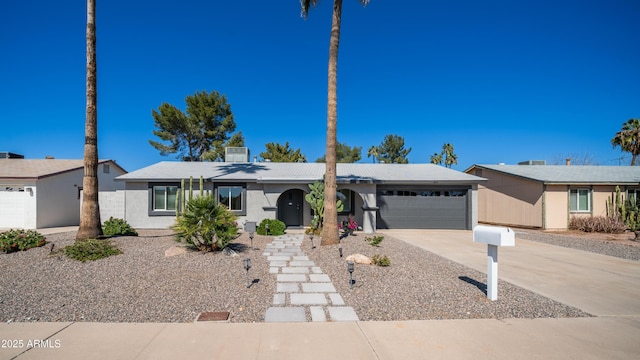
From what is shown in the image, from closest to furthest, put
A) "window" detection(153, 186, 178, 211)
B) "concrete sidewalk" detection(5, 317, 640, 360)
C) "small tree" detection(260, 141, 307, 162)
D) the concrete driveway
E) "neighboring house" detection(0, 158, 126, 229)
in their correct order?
"concrete sidewalk" detection(5, 317, 640, 360) → the concrete driveway → "neighboring house" detection(0, 158, 126, 229) → "window" detection(153, 186, 178, 211) → "small tree" detection(260, 141, 307, 162)

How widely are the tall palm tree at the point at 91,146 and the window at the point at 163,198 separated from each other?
16.8ft

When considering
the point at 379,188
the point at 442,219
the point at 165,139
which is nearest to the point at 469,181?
the point at 442,219

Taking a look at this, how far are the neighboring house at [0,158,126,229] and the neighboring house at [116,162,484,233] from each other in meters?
4.68

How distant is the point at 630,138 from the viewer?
84.0 ft

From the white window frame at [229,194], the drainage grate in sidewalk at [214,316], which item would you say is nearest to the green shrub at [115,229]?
the white window frame at [229,194]

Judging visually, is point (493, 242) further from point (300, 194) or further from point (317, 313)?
point (300, 194)

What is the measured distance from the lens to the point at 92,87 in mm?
9805

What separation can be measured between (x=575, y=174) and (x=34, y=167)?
31.7 metres

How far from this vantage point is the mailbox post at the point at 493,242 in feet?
16.1

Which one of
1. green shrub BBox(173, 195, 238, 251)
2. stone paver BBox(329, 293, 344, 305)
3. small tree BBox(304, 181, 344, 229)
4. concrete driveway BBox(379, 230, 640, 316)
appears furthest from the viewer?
small tree BBox(304, 181, 344, 229)

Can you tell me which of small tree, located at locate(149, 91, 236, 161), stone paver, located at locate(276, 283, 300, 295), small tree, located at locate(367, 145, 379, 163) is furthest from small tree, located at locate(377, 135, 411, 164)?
stone paver, located at locate(276, 283, 300, 295)

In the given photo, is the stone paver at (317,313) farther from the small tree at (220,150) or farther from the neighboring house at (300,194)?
the small tree at (220,150)

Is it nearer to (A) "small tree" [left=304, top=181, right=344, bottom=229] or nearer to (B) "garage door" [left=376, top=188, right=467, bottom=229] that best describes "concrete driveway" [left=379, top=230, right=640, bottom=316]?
(A) "small tree" [left=304, top=181, right=344, bottom=229]

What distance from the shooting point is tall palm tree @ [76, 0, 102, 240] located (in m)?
9.57
